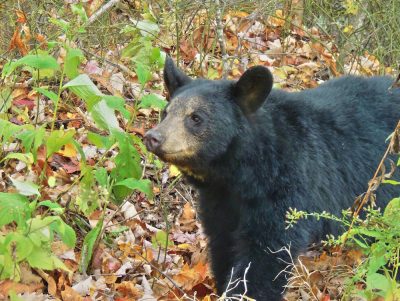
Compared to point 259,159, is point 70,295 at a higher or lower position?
lower

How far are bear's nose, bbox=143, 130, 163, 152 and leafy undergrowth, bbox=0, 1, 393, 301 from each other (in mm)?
124

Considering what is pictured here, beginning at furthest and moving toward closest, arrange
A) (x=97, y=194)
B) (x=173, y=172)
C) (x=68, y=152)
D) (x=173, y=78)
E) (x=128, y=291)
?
Answer: (x=173, y=172) → (x=68, y=152) → (x=173, y=78) → (x=128, y=291) → (x=97, y=194)

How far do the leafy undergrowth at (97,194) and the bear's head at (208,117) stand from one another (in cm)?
17

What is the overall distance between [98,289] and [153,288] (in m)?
0.41

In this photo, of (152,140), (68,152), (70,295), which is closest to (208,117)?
(152,140)

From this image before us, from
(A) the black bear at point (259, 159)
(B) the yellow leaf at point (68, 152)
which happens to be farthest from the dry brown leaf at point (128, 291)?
(B) the yellow leaf at point (68, 152)

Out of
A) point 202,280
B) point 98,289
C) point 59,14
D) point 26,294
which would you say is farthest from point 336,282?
point 59,14

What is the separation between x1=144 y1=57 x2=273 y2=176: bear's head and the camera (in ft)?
15.4

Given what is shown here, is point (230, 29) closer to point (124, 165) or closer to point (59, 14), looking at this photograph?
point (59, 14)

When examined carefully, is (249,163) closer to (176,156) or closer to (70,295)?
(176,156)

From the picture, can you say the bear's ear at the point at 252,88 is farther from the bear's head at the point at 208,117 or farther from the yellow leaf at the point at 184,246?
the yellow leaf at the point at 184,246

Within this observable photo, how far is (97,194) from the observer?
4.63 meters

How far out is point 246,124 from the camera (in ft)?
15.8

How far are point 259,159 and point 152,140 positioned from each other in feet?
2.43
